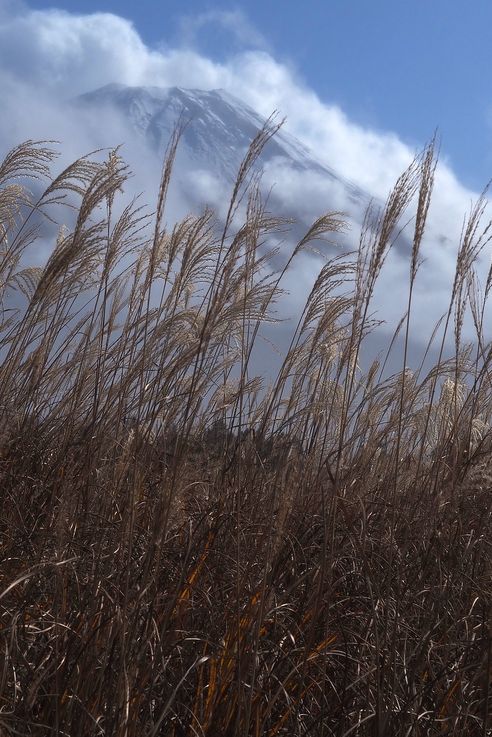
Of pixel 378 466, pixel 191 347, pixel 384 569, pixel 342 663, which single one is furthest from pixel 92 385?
pixel 342 663

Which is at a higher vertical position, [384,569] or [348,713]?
[384,569]

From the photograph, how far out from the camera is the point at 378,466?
13.0 feet

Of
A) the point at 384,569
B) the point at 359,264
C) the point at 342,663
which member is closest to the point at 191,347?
the point at 359,264

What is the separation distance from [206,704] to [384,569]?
0.91 m

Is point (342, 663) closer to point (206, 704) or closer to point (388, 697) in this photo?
point (388, 697)

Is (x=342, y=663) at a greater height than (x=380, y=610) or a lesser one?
lesser

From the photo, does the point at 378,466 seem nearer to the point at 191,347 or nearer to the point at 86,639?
the point at 191,347

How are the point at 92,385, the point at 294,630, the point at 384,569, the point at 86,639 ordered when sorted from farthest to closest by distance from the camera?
the point at 92,385
the point at 384,569
the point at 294,630
the point at 86,639

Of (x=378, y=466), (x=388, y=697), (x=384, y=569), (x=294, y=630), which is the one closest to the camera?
(x=388, y=697)

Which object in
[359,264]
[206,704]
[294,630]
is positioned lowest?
[206,704]

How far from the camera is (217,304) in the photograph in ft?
7.31

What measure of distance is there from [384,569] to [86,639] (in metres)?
1.08

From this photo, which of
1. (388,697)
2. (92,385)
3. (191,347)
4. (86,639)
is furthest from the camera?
Answer: (92,385)

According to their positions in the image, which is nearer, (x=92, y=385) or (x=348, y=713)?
(x=348, y=713)
